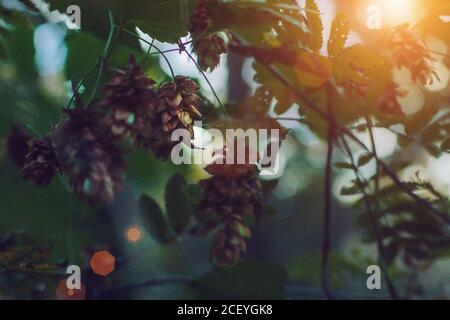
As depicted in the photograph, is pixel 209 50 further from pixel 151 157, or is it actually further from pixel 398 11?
pixel 151 157

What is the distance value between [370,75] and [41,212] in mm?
910

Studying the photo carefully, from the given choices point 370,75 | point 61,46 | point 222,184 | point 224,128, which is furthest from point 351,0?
point 61,46

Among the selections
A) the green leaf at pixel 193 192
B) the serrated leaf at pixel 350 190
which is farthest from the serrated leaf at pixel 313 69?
the green leaf at pixel 193 192

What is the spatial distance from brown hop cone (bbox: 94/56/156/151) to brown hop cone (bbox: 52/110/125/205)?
0.08ft

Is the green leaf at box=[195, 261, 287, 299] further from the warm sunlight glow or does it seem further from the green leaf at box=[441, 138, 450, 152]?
the warm sunlight glow

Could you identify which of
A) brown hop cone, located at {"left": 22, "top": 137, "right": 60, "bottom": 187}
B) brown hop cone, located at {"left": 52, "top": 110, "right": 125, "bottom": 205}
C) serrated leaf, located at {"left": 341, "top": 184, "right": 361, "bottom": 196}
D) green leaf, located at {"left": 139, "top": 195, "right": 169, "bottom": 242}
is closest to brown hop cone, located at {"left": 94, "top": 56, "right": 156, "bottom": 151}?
brown hop cone, located at {"left": 52, "top": 110, "right": 125, "bottom": 205}

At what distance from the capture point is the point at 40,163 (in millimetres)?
1048

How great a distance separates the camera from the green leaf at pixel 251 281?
4.91 ft

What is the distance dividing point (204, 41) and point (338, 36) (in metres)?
0.28

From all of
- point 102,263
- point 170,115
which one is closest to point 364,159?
point 170,115

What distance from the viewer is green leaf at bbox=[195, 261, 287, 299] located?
1497 mm

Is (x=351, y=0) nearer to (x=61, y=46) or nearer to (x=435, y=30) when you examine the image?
(x=435, y=30)

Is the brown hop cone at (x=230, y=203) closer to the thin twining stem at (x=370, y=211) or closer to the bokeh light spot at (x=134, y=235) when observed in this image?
the thin twining stem at (x=370, y=211)

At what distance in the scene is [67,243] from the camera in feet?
5.22
